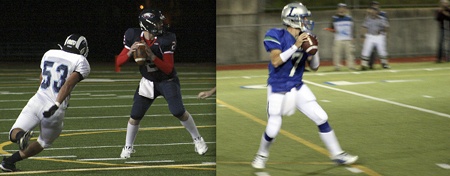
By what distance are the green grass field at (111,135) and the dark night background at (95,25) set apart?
6446 mm

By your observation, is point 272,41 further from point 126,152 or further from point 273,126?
point 126,152

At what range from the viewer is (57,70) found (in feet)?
17.1

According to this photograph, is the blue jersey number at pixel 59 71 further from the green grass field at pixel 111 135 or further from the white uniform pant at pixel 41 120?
the green grass field at pixel 111 135

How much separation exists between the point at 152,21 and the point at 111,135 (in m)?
1.77

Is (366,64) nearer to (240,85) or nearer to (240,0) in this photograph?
(240,85)

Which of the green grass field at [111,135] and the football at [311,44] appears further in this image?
the green grass field at [111,135]

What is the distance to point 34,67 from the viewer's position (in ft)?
55.0

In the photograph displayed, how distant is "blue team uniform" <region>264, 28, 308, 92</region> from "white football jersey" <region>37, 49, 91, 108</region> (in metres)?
1.09

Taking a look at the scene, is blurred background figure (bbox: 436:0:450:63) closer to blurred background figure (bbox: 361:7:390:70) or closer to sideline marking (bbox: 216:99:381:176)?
blurred background figure (bbox: 361:7:390:70)

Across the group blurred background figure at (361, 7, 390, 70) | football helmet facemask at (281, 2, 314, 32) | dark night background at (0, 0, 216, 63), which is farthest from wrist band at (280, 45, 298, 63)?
dark night background at (0, 0, 216, 63)

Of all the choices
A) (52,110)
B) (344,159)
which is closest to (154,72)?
(52,110)

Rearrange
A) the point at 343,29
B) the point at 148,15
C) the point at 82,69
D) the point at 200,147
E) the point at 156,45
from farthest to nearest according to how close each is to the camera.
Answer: the point at 343,29, the point at 200,147, the point at 156,45, the point at 148,15, the point at 82,69

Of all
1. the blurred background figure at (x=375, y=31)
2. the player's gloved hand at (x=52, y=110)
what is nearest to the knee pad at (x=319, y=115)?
the player's gloved hand at (x=52, y=110)

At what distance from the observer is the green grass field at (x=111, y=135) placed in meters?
5.46
